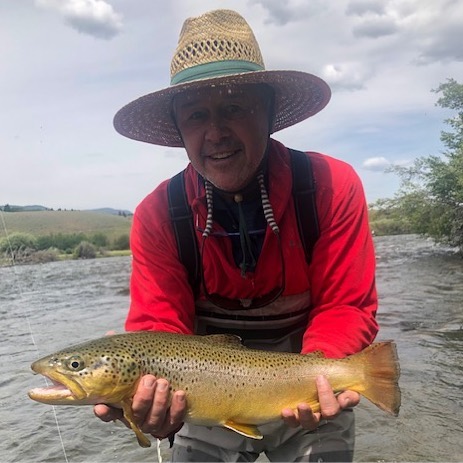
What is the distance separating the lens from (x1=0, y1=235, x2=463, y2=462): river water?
5246mm

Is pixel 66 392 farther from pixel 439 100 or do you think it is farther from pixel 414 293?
pixel 439 100

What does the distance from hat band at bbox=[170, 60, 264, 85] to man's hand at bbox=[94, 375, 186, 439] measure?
1.53 meters

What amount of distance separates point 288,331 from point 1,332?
1076cm

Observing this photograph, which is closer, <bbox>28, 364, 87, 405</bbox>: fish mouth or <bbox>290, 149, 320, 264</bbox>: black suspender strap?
<bbox>28, 364, 87, 405</bbox>: fish mouth

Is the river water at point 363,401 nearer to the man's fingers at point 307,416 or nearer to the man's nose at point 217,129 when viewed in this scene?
the man's fingers at point 307,416

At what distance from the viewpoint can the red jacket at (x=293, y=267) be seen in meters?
2.92

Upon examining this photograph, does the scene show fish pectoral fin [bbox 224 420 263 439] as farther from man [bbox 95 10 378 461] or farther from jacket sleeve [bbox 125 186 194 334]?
jacket sleeve [bbox 125 186 194 334]

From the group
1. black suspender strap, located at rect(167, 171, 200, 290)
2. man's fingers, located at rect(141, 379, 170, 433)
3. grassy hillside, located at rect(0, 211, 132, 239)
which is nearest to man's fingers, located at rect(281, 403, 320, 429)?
man's fingers, located at rect(141, 379, 170, 433)

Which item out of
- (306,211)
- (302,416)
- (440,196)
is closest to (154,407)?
(302,416)

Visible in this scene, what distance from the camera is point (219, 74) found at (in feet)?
9.37

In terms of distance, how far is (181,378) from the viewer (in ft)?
8.61

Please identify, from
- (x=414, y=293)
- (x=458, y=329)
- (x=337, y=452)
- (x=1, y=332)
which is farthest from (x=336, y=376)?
(x=414, y=293)

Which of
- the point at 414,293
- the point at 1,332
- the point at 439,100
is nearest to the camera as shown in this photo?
the point at 1,332

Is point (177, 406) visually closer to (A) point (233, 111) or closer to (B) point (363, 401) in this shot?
(A) point (233, 111)
